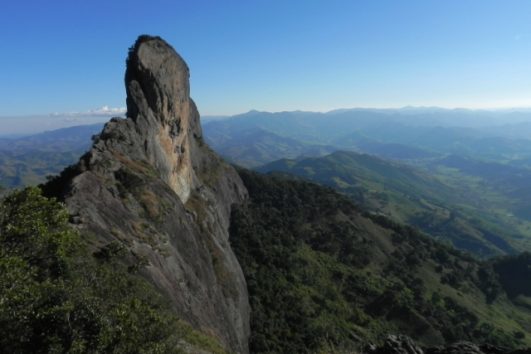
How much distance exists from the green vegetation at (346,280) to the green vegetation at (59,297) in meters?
52.3

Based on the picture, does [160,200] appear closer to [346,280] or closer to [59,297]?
[59,297]

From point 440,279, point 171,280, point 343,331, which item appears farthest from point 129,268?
point 440,279

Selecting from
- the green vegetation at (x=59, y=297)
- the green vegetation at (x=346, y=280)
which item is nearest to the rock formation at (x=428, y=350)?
the green vegetation at (x=59, y=297)

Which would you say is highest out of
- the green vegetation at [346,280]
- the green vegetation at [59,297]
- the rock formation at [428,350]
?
the green vegetation at [59,297]

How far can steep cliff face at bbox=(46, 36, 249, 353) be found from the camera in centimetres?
3828

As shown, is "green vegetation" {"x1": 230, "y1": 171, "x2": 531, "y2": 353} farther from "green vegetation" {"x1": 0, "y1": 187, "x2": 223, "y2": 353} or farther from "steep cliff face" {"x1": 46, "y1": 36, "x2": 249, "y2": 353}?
"green vegetation" {"x1": 0, "y1": 187, "x2": 223, "y2": 353}

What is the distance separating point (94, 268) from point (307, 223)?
421 ft

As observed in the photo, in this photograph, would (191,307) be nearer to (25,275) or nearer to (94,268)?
(94,268)

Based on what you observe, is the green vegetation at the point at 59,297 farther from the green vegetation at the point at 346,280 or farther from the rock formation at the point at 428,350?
the green vegetation at the point at 346,280

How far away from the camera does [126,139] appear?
6056 cm

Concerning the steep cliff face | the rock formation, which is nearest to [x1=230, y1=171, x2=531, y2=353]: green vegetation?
the steep cliff face

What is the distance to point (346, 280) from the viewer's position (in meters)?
114

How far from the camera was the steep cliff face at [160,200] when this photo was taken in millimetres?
38281

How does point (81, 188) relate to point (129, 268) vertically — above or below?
above
